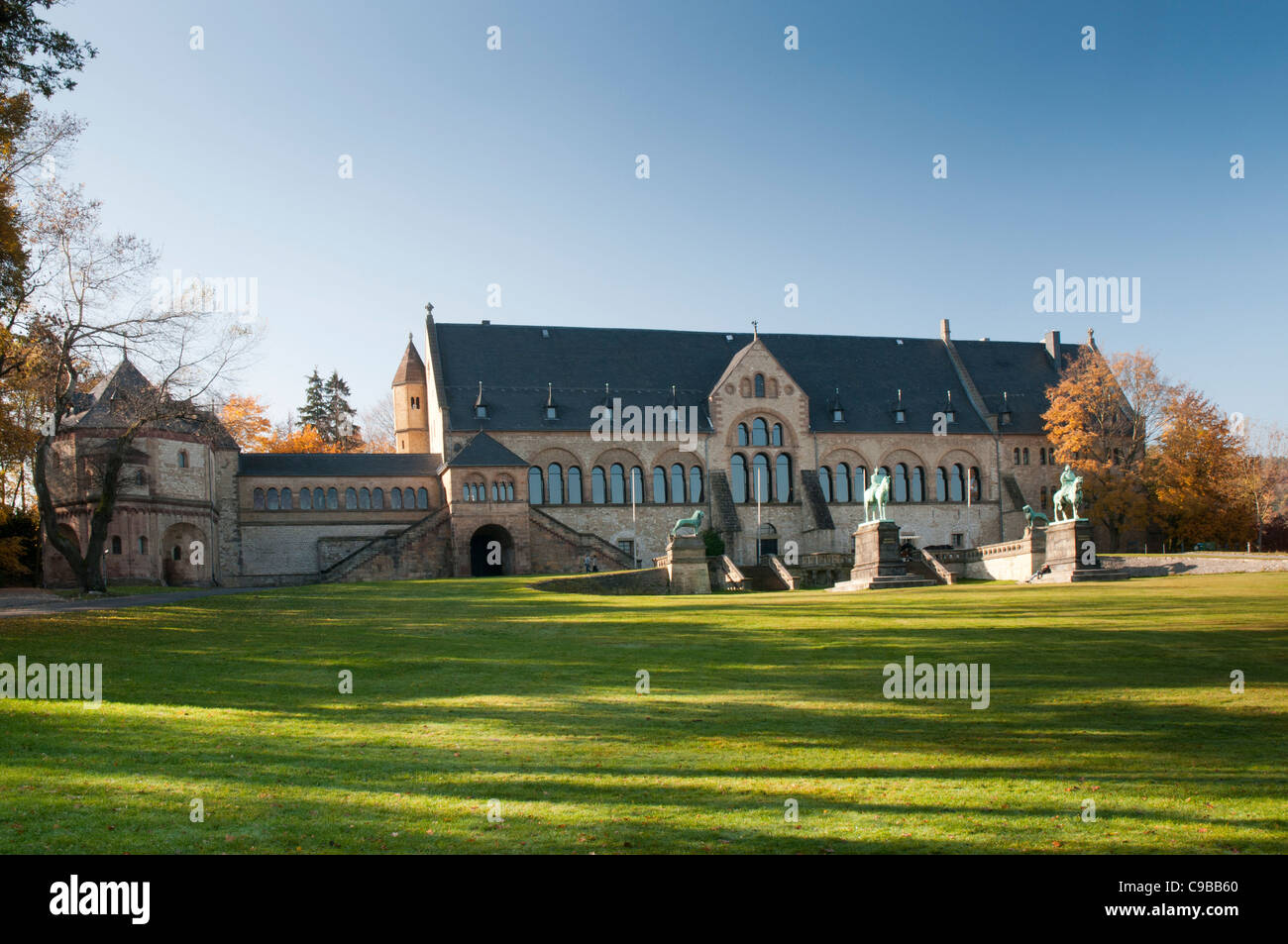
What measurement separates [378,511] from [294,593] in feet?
68.8

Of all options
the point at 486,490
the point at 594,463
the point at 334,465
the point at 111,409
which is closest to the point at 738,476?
→ the point at 594,463

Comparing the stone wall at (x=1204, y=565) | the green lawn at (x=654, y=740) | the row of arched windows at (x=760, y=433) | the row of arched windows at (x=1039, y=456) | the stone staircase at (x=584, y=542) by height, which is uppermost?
the row of arched windows at (x=760, y=433)

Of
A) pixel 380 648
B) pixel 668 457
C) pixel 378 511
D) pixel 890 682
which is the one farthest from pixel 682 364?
pixel 890 682

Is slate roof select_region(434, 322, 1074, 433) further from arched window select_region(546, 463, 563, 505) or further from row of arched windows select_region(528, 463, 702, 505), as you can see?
row of arched windows select_region(528, 463, 702, 505)

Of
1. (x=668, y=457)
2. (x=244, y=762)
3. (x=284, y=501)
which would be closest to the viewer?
(x=244, y=762)

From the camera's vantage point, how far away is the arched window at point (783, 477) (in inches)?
2403

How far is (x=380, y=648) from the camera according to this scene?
20328 millimetres

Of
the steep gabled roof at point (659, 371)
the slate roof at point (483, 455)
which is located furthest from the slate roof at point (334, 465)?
the slate roof at point (483, 455)

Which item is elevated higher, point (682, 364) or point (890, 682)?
point (682, 364)

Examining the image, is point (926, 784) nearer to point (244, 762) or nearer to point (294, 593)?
point (244, 762)

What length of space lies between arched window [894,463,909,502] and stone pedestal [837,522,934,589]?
68.2 feet

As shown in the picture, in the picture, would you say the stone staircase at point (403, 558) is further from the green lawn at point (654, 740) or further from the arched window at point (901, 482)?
the arched window at point (901, 482)

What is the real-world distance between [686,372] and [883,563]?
81.9 ft

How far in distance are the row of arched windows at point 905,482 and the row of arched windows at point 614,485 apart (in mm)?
8446
